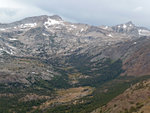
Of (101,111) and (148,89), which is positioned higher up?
(148,89)

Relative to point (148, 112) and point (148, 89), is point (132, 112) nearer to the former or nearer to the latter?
point (148, 112)

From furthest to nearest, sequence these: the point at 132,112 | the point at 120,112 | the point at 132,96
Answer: the point at 132,96
the point at 120,112
the point at 132,112

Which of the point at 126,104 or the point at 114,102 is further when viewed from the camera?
the point at 114,102

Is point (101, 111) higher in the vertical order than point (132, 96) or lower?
lower

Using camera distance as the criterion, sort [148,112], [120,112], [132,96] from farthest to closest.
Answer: [132,96] → [120,112] → [148,112]

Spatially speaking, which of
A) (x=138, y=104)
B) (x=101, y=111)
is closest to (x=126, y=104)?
(x=138, y=104)

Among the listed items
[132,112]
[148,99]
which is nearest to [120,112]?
[132,112]

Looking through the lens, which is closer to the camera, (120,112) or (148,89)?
(120,112)

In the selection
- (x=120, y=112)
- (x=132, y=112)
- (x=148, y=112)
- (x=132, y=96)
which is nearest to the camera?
(x=148, y=112)

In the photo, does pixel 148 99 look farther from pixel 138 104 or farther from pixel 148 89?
pixel 148 89
